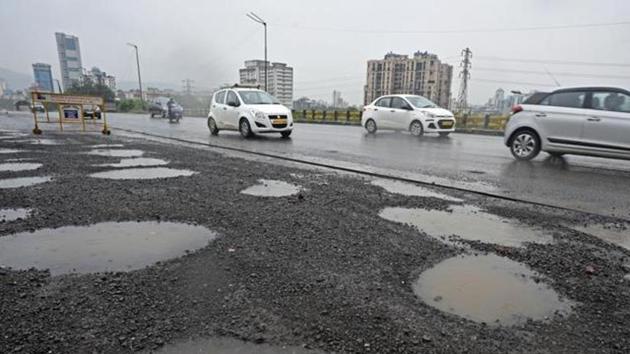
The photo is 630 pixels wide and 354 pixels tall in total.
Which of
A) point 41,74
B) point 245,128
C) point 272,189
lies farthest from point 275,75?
point 41,74

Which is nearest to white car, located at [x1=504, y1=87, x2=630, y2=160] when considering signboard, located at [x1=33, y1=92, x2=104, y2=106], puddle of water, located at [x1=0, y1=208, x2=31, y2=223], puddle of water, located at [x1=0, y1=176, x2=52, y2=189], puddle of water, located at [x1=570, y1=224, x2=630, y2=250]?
puddle of water, located at [x1=570, y1=224, x2=630, y2=250]

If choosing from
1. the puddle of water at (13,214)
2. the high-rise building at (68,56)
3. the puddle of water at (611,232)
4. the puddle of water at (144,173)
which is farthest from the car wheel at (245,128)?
the high-rise building at (68,56)

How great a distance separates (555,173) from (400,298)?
654cm

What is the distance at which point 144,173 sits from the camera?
675 centimetres

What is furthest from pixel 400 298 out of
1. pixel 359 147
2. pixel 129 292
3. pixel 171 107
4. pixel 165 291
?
pixel 171 107

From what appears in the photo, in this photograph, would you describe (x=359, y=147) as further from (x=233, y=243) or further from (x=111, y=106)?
(x=111, y=106)

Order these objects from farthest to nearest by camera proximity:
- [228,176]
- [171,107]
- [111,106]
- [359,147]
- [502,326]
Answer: [111,106] < [171,107] < [359,147] < [228,176] < [502,326]

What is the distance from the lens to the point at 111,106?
58156 millimetres

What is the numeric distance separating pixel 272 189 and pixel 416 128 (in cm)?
1120

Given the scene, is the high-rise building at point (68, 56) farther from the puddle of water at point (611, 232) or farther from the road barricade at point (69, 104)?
the puddle of water at point (611, 232)

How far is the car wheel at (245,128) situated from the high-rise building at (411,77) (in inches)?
1107

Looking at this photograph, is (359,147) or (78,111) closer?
(359,147)

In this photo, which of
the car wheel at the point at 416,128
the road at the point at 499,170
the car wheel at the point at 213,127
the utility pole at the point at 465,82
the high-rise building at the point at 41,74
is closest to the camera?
the road at the point at 499,170

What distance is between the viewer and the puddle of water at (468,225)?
379 centimetres
